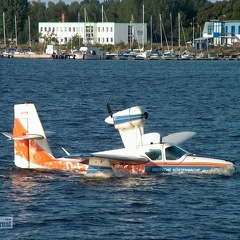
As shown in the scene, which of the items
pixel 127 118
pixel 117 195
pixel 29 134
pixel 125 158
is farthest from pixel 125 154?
pixel 29 134

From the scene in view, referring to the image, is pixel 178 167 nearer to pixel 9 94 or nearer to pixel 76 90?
pixel 9 94

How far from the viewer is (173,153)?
3519 centimetres

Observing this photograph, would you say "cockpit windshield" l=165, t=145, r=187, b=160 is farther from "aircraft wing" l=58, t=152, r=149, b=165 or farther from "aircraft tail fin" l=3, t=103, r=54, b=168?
"aircraft tail fin" l=3, t=103, r=54, b=168

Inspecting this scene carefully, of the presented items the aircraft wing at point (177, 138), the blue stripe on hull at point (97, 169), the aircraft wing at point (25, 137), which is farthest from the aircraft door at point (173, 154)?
the aircraft wing at point (25, 137)

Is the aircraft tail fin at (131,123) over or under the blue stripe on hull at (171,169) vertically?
over

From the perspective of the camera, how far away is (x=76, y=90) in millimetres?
94938

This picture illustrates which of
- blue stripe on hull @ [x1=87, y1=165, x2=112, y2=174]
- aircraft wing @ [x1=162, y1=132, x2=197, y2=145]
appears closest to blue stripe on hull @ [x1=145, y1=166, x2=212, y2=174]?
blue stripe on hull @ [x1=87, y1=165, x2=112, y2=174]

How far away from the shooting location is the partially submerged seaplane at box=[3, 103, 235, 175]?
3488 centimetres

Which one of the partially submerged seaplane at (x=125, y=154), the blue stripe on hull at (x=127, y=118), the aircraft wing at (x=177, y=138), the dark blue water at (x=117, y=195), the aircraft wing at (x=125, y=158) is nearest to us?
the dark blue water at (x=117, y=195)

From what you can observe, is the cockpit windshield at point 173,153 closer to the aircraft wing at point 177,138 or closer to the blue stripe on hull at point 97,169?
the aircraft wing at point 177,138

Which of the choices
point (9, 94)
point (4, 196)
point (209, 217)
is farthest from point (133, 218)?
point (9, 94)

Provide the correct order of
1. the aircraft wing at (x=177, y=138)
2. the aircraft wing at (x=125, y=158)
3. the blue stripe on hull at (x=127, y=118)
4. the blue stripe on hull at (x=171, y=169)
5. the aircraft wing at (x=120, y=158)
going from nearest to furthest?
1. the aircraft wing at (x=120, y=158)
2. the aircraft wing at (x=125, y=158)
3. the blue stripe on hull at (x=127, y=118)
4. the blue stripe on hull at (x=171, y=169)
5. the aircraft wing at (x=177, y=138)

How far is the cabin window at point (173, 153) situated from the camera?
1380 inches

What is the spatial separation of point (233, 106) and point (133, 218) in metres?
44.6
